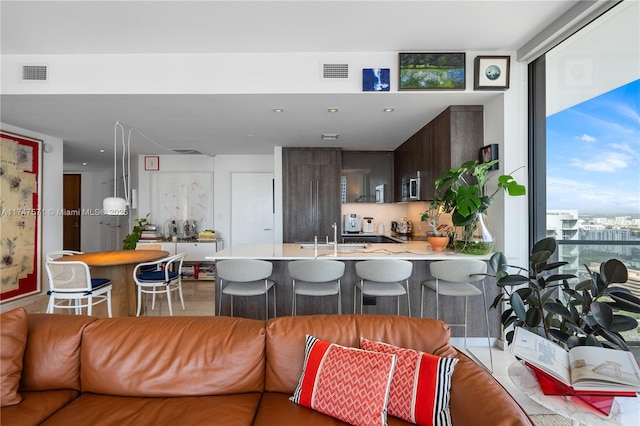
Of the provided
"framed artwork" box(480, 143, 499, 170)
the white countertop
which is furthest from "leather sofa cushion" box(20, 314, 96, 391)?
"framed artwork" box(480, 143, 499, 170)

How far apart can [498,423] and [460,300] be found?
2385mm

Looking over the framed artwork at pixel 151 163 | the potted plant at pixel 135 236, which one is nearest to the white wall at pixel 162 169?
the framed artwork at pixel 151 163

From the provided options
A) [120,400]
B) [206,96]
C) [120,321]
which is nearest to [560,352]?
[120,400]

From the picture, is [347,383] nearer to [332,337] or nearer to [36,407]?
[332,337]

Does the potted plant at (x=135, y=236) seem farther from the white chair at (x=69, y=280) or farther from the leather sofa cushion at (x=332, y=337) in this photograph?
the leather sofa cushion at (x=332, y=337)

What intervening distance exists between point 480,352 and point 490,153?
6.51ft

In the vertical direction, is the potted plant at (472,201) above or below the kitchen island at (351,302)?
above

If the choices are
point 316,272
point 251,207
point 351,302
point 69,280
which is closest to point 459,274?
point 351,302

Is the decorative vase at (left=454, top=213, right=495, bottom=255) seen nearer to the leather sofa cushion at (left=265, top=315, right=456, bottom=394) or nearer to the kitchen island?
the kitchen island

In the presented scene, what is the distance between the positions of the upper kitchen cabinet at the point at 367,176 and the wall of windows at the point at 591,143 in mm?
3044

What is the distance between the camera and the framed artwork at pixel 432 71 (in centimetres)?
304

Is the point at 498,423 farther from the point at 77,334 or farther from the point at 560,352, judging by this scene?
the point at 77,334

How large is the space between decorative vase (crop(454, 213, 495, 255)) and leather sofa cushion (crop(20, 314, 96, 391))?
318 centimetres

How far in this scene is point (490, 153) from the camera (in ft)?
10.6
